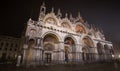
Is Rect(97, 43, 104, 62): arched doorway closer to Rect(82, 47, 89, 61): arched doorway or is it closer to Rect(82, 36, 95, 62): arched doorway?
Rect(82, 36, 95, 62): arched doorway

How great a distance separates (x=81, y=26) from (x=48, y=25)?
15.5 meters

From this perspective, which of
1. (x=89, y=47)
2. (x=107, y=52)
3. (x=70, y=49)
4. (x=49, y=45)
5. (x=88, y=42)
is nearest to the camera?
(x=49, y=45)

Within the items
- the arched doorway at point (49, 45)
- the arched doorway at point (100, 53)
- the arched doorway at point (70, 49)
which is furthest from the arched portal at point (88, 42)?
the arched doorway at point (49, 45)

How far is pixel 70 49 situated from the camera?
2527cm

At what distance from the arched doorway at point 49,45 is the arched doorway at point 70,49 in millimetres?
4581

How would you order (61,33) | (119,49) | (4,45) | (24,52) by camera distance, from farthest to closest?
(119,49) < (4,45) < (61,33) < (24,52)

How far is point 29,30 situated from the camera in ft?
59.3

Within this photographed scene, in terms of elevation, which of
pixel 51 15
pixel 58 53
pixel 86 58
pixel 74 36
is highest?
pixel 51 15

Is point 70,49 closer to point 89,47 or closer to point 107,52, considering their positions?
point 89,47

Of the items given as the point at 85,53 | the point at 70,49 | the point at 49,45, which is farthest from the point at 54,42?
the point at 85,53

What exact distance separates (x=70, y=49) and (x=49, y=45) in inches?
297

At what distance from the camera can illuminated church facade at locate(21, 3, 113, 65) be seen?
1764 centimetres

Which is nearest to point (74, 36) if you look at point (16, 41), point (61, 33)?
point (61, 33)

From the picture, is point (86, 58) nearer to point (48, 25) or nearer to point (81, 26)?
point (81, 26)
